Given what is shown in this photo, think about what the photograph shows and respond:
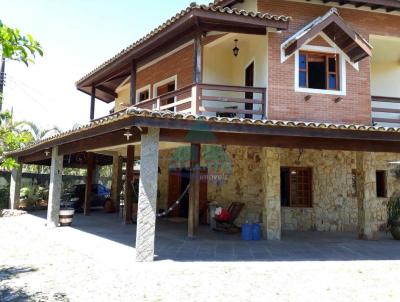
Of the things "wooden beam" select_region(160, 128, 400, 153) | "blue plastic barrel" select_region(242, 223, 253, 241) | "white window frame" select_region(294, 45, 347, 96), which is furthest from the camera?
"blue plastic barrel" select_region(242, 223, 253, 241)

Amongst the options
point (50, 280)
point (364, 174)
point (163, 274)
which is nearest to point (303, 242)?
point (364, 174)

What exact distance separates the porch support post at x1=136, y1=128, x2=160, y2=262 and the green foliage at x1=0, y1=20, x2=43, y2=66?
4.37 metres

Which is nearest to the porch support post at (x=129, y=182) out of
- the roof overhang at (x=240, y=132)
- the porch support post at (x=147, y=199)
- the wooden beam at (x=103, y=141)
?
the wooden beam at (x=103, y=141)

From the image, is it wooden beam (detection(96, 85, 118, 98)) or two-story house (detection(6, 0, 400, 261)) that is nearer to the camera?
two-story house (detection(6, 0, 400, 261))

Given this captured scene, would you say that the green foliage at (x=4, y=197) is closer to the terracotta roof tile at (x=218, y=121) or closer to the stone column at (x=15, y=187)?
the stone column at (x=15, y=187)

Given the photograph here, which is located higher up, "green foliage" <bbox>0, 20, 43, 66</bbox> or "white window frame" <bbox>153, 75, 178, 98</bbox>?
"white window frame" <bbox>153, 75, 178, 98</bbox>

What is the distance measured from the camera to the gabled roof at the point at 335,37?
379 inches

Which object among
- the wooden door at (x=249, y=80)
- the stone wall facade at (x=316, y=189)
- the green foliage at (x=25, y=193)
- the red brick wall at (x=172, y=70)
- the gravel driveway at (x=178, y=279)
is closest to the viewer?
the gravel driveway at (x=178, y=279)

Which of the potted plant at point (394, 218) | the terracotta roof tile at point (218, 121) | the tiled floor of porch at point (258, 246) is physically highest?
the terracotta roof tile at point (218, 121)

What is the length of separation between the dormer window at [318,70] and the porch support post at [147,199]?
494 cm

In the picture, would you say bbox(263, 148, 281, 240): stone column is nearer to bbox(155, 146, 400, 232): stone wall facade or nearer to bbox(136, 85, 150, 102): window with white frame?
bbox(155, 146, 400, 232): stone wall facade

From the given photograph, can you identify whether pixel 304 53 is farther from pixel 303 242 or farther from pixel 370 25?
pixel 303 242

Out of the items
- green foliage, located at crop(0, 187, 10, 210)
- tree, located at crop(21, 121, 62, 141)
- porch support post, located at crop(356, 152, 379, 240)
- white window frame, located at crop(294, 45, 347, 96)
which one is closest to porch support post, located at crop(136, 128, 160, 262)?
white window frame, located at crop(294, 45, 347, 96)

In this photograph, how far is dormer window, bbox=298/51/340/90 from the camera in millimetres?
10258
